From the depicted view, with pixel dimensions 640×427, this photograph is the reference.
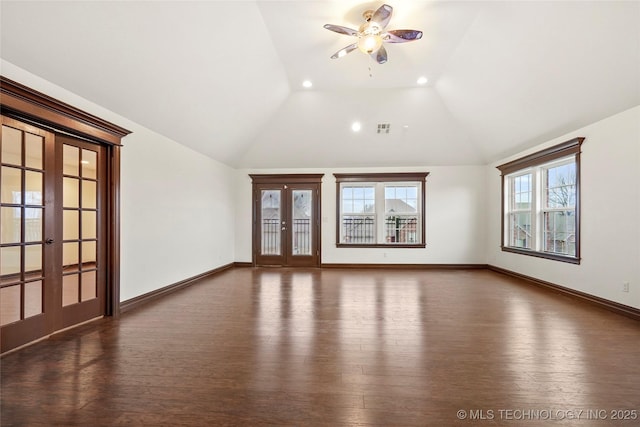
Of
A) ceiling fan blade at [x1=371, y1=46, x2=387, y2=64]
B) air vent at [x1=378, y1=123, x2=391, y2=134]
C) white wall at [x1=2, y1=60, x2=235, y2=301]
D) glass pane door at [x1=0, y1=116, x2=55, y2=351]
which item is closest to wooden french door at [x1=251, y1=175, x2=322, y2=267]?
white wall at [x1=2, y1=60, x2=235, y2=301]

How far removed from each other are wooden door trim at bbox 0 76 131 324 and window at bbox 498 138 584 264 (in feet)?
21.0

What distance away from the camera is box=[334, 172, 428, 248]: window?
24.3 ft

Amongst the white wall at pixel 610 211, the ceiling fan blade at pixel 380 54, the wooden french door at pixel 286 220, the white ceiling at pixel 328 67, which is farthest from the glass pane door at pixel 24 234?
the white wall at pixel 610 211

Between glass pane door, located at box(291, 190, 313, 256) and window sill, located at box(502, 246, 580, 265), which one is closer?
window sill, located at box(502, 246, 580, 265)

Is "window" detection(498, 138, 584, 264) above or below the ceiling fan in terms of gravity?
below

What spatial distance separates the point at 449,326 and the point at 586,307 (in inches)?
90.6

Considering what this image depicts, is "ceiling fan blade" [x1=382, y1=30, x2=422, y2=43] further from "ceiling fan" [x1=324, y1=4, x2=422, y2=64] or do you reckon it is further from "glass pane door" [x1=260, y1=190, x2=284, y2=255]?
"glass pane door" [x1=260, y1=190, x2=284, y2=255]

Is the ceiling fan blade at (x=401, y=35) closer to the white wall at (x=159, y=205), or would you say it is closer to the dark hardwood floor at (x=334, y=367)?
the dark hardwood floor at (x=334, y=367)

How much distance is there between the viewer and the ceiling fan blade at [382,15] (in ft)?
9.80

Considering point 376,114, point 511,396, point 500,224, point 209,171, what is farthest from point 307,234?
point 511,396

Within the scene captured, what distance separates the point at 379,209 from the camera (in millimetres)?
7473

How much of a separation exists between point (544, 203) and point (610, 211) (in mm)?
1530

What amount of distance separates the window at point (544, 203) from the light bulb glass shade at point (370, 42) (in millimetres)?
3403

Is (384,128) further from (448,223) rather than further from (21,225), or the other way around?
(21,225)
